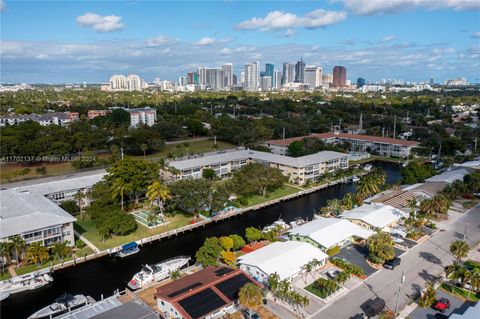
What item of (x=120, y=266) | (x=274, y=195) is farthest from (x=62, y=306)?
(x=274, y=195)

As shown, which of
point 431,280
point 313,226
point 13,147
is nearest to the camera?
point 431,280

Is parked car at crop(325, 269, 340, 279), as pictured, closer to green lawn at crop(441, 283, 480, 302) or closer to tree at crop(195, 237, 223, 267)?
green lawn at crop(441, 283, 480, 302)

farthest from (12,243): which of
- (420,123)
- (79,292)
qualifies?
(420,123)

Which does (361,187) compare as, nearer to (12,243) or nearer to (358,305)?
(358,305)

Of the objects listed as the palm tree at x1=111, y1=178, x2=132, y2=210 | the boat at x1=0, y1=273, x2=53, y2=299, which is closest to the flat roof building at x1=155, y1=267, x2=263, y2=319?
the boat at x1=0, y1=273, x2=53, y2=299

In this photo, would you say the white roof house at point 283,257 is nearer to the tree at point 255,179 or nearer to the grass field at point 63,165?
the tree at point 255,179

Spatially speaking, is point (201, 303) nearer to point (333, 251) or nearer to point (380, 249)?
point (333, 251)

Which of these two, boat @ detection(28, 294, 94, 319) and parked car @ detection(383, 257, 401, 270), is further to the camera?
parked car @ detection(383, 257, 401, 270)

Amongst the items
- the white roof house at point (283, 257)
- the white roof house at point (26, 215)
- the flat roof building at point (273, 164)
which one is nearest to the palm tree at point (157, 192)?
the white roof house at point (26, 215)
